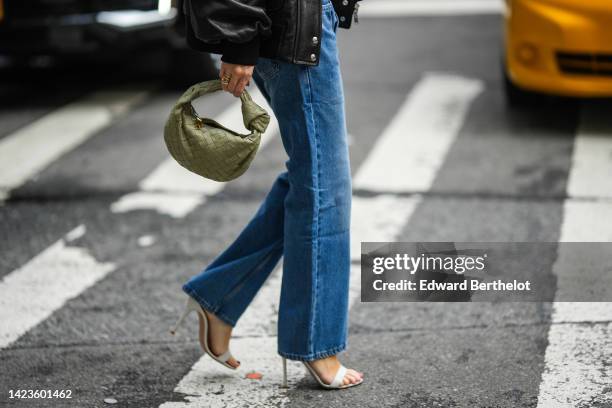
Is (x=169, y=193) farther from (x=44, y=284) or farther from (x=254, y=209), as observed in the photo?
(x=44, y=284)

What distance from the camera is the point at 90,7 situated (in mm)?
7805

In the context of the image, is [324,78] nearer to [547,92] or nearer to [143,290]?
[143,290]

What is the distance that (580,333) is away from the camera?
13.5ft

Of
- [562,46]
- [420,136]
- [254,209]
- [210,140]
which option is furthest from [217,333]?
[562,46]

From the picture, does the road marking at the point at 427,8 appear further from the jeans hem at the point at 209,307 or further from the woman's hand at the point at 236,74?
the woman's hand at the point at 236,74

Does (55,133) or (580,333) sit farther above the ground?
(580,333)

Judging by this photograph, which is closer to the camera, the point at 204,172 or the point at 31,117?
the point at 204,172

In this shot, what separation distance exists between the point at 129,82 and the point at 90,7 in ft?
3.38

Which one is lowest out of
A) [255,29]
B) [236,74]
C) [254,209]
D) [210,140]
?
[254,209]

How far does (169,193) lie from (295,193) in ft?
8.67

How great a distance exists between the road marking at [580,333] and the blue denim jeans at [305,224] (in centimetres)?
72

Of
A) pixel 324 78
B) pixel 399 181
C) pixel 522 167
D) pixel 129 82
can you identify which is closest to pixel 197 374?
pixel 324 78

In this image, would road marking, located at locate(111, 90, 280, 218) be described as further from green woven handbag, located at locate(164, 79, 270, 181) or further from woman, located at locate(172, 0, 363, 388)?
green woven handbag, located at locate(164, 79, 270, 181)

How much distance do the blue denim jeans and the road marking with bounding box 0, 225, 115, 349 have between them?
0.99 meters
